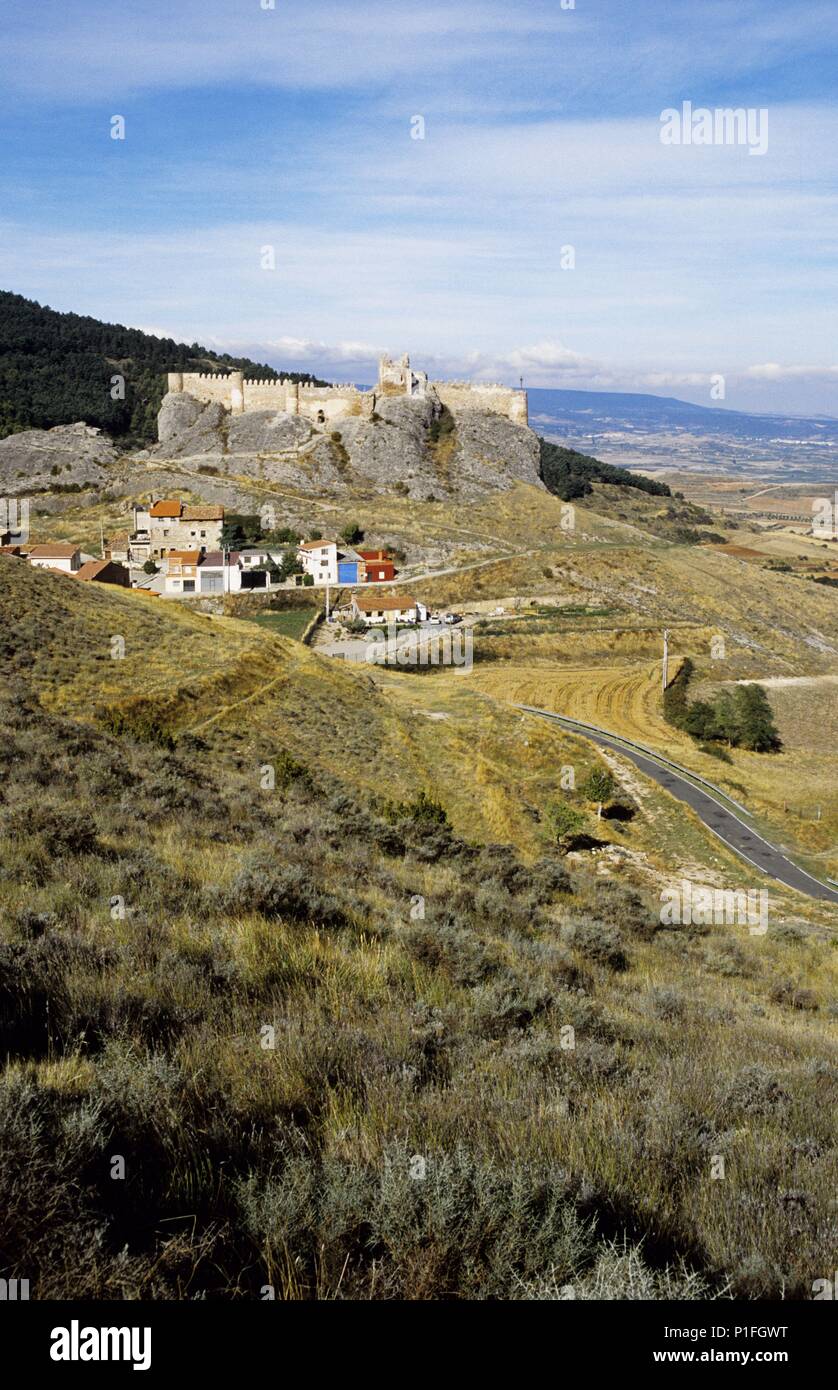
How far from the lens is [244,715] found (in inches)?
1043

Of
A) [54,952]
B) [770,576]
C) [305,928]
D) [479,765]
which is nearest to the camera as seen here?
[54,952]

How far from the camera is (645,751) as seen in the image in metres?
39.2

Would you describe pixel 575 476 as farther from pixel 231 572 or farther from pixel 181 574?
pixel 181 574

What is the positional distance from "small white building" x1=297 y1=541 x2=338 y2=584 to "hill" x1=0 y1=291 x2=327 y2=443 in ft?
175

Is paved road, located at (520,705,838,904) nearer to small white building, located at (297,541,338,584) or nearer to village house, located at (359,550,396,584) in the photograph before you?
village house, located at (359,550,396,584)

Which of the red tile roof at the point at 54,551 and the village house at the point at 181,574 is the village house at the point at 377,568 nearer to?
the village house at the point at 181,574

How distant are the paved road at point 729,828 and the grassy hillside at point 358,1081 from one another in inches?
610

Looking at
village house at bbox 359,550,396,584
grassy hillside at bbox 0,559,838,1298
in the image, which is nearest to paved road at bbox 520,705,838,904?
grassy hillside at bbox 0,559,838,1298

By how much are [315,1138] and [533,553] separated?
7560 centimetres

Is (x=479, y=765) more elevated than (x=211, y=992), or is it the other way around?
(x=211, y=992)

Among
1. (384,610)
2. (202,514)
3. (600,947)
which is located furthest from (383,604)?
(600,947)

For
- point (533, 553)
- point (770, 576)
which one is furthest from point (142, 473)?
point (770, 576)

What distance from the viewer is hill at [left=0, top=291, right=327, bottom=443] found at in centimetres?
11119
